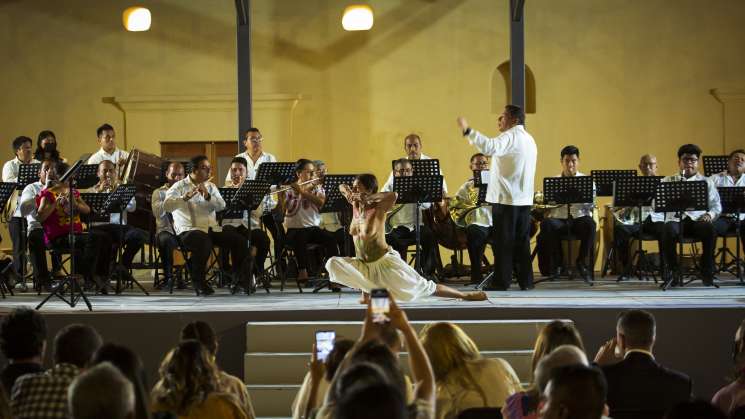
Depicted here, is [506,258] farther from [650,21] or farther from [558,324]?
[650,21]

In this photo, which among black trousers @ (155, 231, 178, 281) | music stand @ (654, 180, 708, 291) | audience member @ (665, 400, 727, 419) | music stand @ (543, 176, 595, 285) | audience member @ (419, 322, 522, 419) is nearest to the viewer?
audience member @ (665, 400, 727, 419)

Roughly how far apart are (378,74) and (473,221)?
4.50 meters

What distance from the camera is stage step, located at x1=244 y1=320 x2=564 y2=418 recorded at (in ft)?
24.2

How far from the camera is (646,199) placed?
9.97m

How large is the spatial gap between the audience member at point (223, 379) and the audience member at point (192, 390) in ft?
0.22

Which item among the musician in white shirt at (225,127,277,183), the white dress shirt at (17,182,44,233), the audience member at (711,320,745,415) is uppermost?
the musician in white shirt at (225,127,277,183)

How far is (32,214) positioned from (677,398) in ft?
24.4

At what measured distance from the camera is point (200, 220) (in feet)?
32.7

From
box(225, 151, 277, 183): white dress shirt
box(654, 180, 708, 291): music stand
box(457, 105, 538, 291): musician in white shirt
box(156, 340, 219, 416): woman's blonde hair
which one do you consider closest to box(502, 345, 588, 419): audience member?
box(156, 340, 219, 416): woman's blonde hair

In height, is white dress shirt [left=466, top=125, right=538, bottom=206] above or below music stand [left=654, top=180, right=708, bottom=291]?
above

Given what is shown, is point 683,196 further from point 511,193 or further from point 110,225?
point 110,225

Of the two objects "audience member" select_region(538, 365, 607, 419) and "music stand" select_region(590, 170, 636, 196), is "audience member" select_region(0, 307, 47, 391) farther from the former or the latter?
"music stand" select_region(590, 170, 636, 196)

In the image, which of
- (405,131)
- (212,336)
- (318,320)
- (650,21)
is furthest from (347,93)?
(212,336)

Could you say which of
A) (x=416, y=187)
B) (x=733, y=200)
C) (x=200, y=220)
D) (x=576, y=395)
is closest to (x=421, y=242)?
(x=416, y=187)
